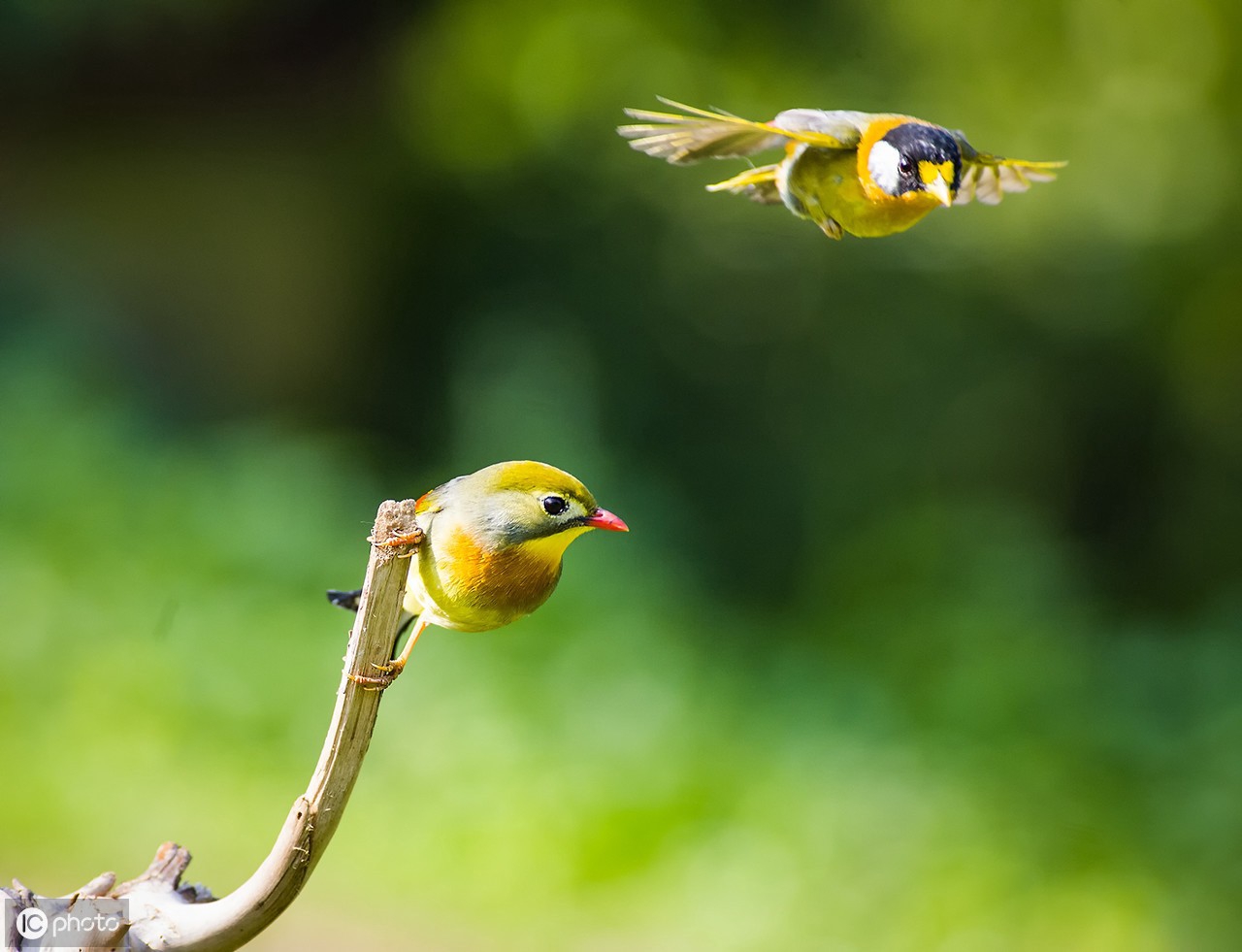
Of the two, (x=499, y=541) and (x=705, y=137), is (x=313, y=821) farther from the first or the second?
(x=705, y=137)

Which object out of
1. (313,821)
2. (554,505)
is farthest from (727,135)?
(313,821)

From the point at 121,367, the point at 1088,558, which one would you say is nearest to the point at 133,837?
the point at 121,367

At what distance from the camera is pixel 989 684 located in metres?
5.89

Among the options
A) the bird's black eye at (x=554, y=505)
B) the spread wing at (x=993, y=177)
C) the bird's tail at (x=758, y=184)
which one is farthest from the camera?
the bird's black eye at (x=554, y=505)

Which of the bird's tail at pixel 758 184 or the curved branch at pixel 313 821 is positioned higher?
the bird's tail at pixel 758 184

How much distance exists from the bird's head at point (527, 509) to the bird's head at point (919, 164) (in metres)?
0.57

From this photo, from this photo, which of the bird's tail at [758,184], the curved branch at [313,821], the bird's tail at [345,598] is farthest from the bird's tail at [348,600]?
the bird's tail at [758,184]

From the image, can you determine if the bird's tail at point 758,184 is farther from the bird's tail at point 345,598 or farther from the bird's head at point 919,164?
the bird's tail at point 345,598

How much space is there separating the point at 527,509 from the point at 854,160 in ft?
1.95

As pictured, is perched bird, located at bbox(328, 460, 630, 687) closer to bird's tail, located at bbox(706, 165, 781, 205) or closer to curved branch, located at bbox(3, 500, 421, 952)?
curved branch, located at bbox(3, 500, 421, 952)

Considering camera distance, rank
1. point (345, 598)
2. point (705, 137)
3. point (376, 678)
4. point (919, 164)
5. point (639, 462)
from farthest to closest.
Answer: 1. point (639, 462)
2. point (345, 598)
3. point (376, 678)
4. point (705, 137)
5. point (919, 164)

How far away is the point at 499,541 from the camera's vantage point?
1610 mm

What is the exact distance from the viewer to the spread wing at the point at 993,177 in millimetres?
1226

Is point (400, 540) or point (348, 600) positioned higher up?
point (348, 600)
